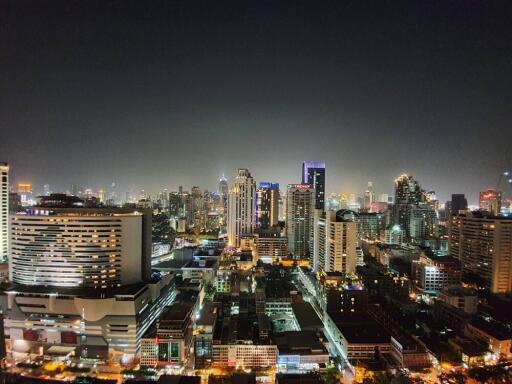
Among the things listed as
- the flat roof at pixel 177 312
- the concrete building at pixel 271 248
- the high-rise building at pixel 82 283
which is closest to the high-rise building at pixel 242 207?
the concrete building at pixel 271 248

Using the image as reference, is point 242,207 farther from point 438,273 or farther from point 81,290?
point 81,290

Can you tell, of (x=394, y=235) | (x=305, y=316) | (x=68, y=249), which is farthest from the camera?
(x=394, y=235)

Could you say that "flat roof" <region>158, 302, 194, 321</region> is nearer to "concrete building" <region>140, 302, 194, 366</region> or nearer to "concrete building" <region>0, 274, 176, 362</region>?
"concrete building" <region>140, 302, 194, 366</region>

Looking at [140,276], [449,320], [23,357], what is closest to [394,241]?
[449,320]

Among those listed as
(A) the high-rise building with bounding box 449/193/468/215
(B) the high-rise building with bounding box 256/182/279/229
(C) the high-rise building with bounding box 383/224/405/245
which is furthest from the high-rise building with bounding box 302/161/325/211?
(A) the high-rise building with bounding box 449/193/468/215

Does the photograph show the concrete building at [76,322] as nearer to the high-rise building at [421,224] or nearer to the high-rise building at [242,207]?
the high-rise building at [242,207]

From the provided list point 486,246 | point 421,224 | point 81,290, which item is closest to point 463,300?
point 486,246

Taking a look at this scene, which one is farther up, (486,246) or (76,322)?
(486,246)
